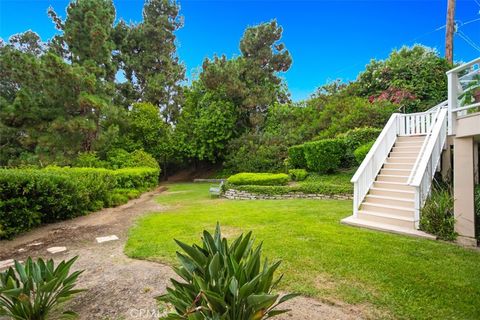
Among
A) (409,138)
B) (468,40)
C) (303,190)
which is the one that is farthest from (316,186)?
(468,40)

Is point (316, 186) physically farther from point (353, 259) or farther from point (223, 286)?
point (223, 286)

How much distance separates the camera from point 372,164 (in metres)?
6.63

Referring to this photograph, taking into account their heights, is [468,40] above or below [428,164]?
above

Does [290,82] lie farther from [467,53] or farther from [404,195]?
[404,195]

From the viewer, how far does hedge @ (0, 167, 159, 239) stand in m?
5.20

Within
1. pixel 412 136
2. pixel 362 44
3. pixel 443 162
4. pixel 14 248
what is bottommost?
pixel 14 248

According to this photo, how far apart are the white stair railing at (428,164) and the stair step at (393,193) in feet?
1.38

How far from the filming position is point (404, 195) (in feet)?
19.0

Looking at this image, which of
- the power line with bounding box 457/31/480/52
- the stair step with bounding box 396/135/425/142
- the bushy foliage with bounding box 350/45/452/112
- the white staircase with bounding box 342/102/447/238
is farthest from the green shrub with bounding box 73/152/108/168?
the power line with bounding box 457/31/480/52

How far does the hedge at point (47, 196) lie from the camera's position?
5203 millimetres

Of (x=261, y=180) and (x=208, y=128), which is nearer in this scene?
(x=261, y=180)

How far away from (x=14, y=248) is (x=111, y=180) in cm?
436

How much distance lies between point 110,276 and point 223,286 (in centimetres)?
232

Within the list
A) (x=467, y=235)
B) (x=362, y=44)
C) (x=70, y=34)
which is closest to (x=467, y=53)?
(x=362, y=44)
